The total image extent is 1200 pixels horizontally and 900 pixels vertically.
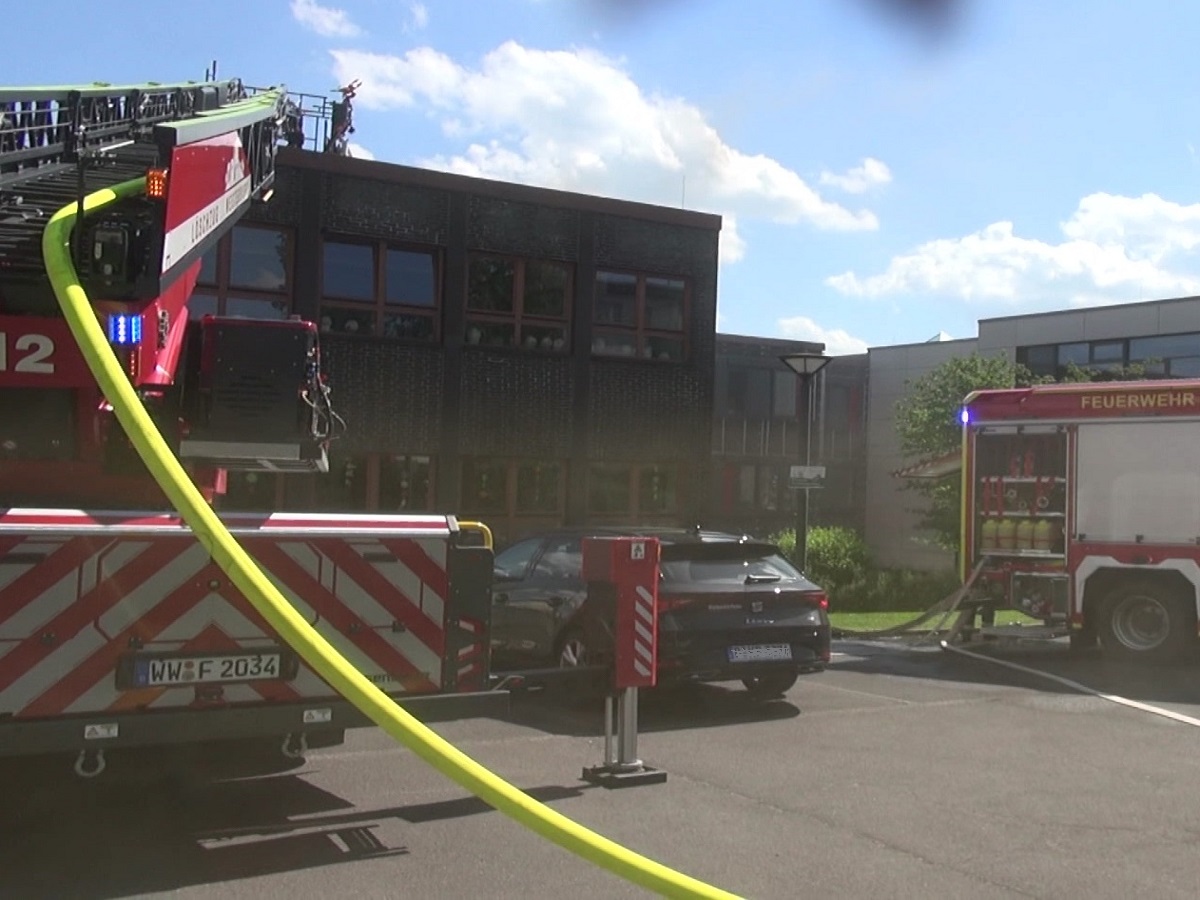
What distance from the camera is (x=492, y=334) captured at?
878 inches

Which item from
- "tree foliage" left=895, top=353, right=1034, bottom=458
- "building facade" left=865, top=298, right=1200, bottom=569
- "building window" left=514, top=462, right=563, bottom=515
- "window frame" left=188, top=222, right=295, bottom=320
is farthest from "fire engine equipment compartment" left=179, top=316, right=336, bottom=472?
"building facade" left=865, top=298, right=1200, bottom=569

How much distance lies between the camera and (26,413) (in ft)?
19.5

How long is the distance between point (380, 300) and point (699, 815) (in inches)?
598

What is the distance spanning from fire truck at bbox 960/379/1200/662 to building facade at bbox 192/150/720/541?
27.1 ft

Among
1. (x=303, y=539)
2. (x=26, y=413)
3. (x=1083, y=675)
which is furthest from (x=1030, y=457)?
(x=26, y=413)

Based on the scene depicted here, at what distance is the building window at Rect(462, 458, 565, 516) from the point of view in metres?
22.2

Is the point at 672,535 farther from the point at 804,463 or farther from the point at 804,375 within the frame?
the point at 804,463

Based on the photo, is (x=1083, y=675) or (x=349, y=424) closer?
(x=1083, y=675)

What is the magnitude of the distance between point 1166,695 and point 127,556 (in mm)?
9606

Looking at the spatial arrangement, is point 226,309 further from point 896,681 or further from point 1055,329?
point 1055,329

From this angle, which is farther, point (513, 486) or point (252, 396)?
point (513, 486)

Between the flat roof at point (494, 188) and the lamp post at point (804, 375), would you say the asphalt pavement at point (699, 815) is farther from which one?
the flat roof at point (494, 188)

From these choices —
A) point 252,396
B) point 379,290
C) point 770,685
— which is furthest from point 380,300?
point 252,396

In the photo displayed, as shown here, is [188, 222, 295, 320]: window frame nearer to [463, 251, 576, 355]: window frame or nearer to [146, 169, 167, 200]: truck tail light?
[463, 251, 576, 355]: window frame
